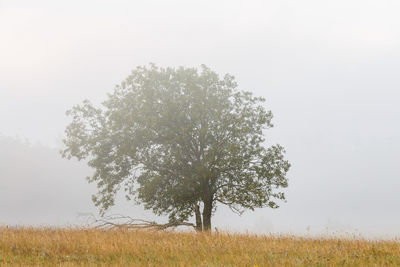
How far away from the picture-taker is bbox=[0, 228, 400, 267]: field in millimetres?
10273

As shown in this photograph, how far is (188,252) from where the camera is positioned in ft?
39.4

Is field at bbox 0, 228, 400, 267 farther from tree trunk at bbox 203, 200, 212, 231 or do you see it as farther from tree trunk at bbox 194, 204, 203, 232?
tree trunk at bbox 203, 200, 212, 231

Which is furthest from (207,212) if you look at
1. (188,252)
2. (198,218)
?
(188,252)

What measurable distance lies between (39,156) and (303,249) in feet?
564

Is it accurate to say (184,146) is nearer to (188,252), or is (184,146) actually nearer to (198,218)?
(198,218)

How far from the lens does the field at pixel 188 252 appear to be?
10273mm

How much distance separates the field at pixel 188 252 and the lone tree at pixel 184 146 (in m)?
7.99

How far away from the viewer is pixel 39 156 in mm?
168125

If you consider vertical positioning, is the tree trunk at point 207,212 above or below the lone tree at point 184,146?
below

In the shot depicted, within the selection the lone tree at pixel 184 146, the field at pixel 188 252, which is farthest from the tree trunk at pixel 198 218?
the field at pixel 188 252

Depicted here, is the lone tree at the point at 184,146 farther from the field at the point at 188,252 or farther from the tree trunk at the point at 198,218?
the field at the point at 188,252

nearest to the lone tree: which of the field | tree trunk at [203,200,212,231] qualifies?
tree trunk at [203,200,212,231]

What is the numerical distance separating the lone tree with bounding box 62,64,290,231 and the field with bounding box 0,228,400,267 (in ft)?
26.2

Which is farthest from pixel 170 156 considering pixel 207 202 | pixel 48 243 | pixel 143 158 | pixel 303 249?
pixel 303 249
